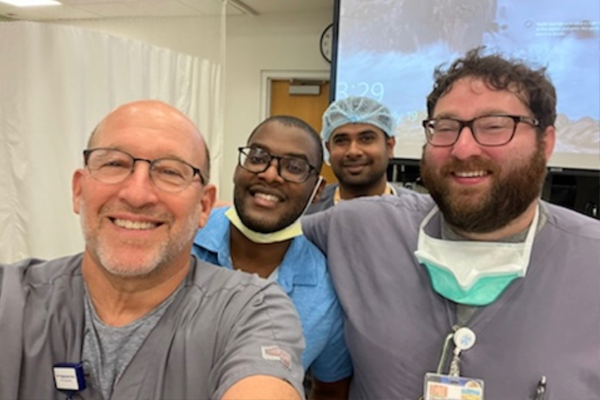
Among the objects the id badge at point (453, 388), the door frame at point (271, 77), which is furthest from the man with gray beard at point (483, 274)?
the door frame at point (271, 77)

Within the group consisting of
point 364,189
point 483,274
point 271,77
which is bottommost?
point 483,274

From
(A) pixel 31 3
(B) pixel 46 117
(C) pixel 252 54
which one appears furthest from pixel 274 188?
(A) pixel 31 3

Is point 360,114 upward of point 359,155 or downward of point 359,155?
upward

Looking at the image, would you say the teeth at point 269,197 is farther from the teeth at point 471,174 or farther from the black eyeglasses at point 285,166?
the teeth at point 471,174

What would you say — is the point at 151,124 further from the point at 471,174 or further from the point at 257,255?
the point at 471,174

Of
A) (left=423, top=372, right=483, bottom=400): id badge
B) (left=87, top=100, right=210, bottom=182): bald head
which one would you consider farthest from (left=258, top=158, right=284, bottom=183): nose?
(left=423, top=372, right=483, bottom=400): id badge

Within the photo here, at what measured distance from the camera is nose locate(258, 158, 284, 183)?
1421 mm

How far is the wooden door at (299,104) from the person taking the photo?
4707 millimetres

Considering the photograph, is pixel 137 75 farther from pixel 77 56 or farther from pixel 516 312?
pixel 516 312

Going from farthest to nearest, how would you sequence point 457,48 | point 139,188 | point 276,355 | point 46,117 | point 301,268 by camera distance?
point 457,48 < point 46,117 < point 301,268 < point 139,188 < point 276,355

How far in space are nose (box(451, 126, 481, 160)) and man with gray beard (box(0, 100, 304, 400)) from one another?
56cm

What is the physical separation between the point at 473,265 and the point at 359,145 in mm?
1062

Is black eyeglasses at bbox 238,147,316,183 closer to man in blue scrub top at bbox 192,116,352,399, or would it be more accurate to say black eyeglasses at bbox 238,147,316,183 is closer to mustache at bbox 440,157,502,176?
man in blue scrub top at bbox 192,116,352,399

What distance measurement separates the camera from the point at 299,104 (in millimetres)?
4789
